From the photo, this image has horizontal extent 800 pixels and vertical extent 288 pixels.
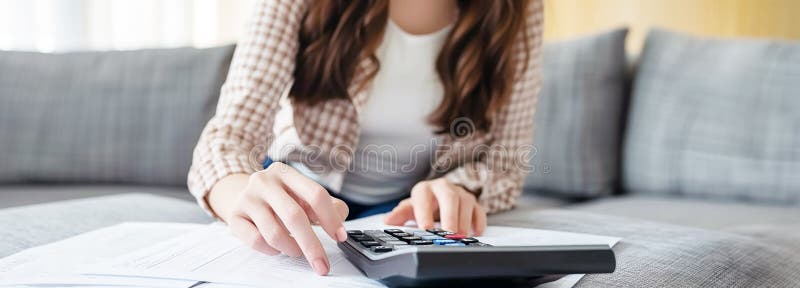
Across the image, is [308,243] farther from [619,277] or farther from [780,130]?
[780,130]

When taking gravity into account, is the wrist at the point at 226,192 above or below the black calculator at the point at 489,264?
below

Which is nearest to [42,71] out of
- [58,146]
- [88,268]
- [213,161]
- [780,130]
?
[58,146]

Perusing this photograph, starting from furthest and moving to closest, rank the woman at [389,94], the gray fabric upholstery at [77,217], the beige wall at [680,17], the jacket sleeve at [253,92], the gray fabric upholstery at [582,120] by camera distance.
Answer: the beige wall at [680,17] < the gray fabric upholstery at [582,120] < the woman at [389,94] < the jacket sleeve at [253,92] < the gray fabric upholstery at [77,217]

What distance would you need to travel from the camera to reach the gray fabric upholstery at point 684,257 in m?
0.53

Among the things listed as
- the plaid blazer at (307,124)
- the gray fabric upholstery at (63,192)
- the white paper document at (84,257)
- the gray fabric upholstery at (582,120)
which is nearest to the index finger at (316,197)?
the white paper document at (84,257)

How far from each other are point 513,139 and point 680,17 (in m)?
1.07

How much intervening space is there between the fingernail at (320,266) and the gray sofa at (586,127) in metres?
0.76

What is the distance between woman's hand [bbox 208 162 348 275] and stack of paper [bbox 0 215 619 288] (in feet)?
0.04

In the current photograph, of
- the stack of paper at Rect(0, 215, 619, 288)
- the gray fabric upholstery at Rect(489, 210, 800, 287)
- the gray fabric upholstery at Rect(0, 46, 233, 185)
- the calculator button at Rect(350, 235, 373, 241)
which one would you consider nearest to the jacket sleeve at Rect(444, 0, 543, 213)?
the gray fabric upholstery at Rect(489, 210, 800, 287)

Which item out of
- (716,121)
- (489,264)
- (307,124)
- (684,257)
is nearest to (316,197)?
(489,264)

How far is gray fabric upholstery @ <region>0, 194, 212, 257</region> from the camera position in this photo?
2.18 ft

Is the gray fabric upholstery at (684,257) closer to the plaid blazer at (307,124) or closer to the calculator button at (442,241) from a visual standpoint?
the calculator button at (442,241)

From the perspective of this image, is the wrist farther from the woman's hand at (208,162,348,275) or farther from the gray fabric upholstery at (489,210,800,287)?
the gray fabric upholstery at (489,210,800,287)

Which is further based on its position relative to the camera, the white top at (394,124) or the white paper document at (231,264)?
the white top at (394,124)
